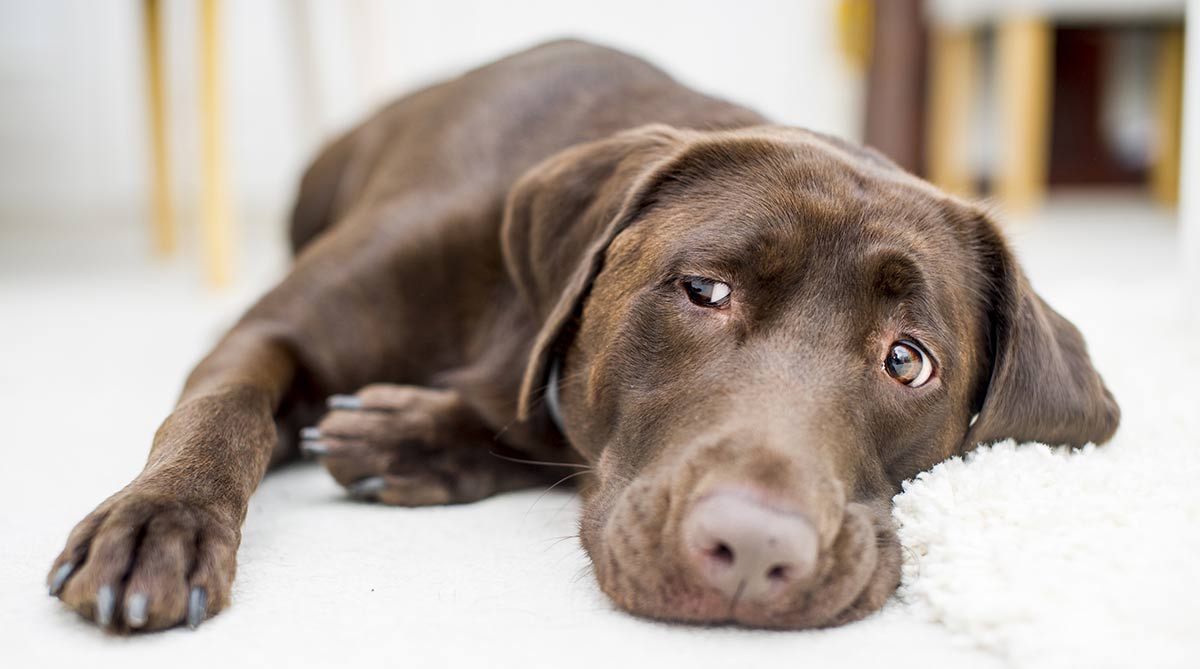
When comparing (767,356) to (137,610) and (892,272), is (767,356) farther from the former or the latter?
(137,610)

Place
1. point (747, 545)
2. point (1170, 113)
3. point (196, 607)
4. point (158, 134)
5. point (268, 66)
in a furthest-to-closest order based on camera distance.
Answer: point (1170, 113)
point (268, 66)
point (158, 134)
point (196, 607)
point (747, 545)

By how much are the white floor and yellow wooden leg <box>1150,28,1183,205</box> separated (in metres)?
8.43

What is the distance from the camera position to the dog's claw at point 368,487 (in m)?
2.10

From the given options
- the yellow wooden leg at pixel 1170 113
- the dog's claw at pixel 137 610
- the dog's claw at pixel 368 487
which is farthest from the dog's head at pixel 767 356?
the yellow wooden leg at pixel 1170 113

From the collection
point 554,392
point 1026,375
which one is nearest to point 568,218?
point 554,392

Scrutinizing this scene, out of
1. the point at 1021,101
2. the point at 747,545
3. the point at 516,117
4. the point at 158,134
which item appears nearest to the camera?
the point at 747,545

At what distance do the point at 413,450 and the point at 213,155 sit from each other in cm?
330

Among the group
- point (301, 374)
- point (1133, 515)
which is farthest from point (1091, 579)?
point (301, 374)

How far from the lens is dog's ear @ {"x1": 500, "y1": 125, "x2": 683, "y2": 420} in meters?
1.96

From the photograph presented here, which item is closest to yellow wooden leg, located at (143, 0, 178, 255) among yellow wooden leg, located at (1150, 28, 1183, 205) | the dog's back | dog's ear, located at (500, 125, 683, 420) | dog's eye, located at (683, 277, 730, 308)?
the dog's back

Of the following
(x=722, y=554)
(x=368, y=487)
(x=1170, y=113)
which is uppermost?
(x=722, y=554)

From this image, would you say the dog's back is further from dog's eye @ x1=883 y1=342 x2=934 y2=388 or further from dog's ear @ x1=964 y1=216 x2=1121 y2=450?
dog's eye @ x1=883 y1=342 x2=934 y2=388

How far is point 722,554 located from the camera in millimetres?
1374

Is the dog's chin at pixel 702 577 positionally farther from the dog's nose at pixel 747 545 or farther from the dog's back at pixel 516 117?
the dog's back at pixel 516 117
